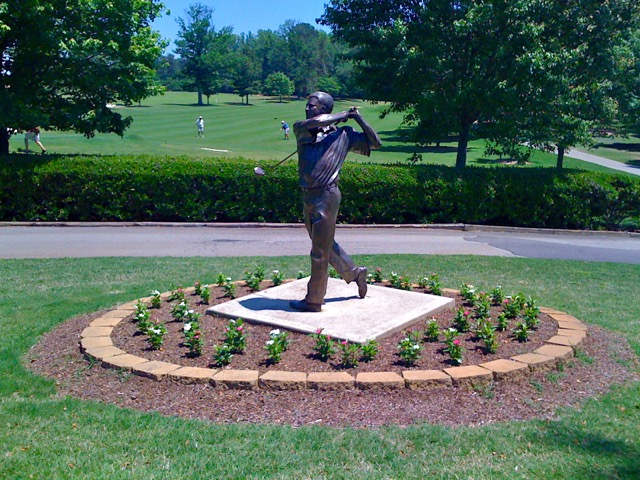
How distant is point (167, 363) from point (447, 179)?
38.9 ft

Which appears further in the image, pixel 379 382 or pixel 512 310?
pixel 512 310

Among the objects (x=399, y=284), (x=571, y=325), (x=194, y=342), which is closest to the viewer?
(x=194, y=342)

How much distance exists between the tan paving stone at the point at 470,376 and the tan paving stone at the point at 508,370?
0.07m

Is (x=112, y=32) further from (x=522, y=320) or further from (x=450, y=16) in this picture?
(x=522, y=320)

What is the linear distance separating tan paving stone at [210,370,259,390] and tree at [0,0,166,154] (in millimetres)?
11715

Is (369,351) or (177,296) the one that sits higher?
(369,351)

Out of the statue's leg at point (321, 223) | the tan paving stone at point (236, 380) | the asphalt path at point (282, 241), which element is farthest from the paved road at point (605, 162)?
the tan paving stone at point (236, 380)

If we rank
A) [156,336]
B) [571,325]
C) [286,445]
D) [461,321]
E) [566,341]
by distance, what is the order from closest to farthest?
[286,445] < [156,336] < [566,341] < [461,321] < [571,325]

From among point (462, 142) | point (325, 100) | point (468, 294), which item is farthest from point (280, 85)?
point (325, 100)

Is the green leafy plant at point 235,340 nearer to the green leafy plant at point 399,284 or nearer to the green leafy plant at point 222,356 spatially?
the green leafy plant at point 222,356

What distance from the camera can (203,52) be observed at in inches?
3413

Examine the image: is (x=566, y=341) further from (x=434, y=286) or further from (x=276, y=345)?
(x=276, y=345)

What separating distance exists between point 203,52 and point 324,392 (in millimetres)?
87014

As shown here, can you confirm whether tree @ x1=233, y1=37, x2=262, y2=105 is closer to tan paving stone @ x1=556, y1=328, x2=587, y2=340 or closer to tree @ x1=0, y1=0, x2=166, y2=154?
tree @ x1=0, y1=0, x2=166, y2=154
